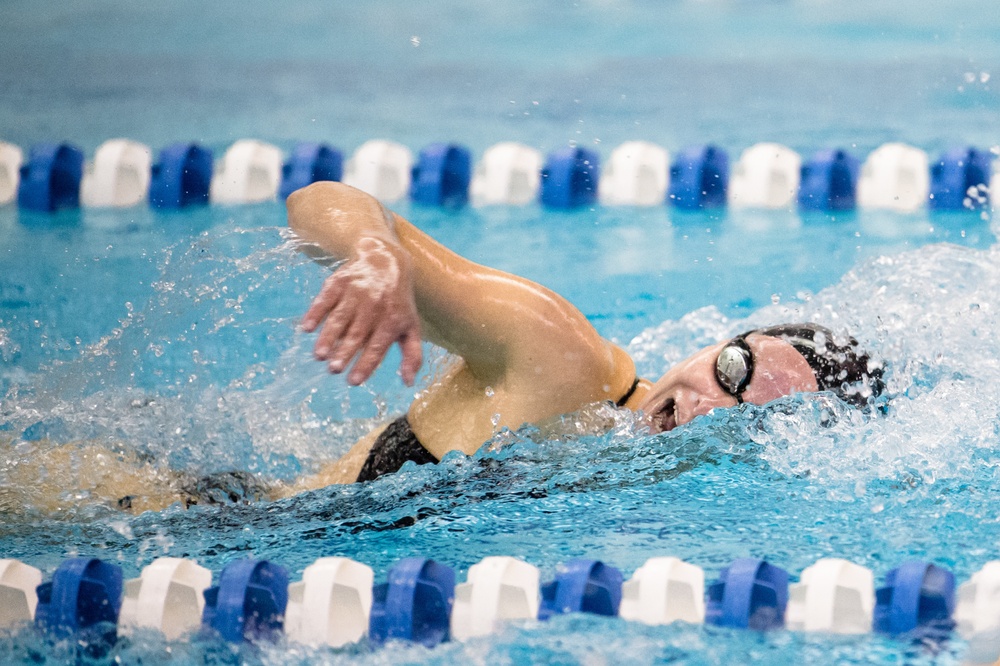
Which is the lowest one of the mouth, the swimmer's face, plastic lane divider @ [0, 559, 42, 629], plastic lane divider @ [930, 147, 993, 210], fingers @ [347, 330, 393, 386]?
plastic lane divider @ [0, 559, 42, 629]

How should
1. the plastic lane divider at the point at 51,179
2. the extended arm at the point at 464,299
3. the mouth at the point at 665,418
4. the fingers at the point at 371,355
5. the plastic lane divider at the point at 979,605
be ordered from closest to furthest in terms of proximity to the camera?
the fingers at the point at 371,355 < the plastic lane divider at the point at 979,605 < the extended arm at the point at 464,299 < the mouth at the point at 665,418 < the plastic lane divider at the point at 51,179

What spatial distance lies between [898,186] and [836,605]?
2.61 meters

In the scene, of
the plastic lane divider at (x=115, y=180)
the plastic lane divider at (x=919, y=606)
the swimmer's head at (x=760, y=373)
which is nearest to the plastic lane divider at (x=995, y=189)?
the swimmer's head at (x=760, y=373)

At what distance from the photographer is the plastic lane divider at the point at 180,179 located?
150 inches

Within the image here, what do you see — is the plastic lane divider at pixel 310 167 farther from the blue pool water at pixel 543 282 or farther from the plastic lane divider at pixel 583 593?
the plastic lane divider at pixel 583 593

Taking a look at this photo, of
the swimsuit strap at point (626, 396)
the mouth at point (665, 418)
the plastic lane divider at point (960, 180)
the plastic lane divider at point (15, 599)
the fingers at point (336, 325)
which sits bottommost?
A: the plastic lane divider at point (15, 599)

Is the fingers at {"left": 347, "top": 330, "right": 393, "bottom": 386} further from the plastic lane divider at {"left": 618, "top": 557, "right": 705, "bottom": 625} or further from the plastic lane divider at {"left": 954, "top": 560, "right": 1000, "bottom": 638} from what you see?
the plastic lane divider at {"left": 954, "top": 560, "right": 1000, "bottom": 638}

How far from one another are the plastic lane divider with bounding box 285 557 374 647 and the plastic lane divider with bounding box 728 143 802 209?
2.61 m

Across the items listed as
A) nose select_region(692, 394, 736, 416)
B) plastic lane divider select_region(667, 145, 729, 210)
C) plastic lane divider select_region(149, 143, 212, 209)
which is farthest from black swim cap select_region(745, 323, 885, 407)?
plastic lane divider select_region(149, 143, 212, 209)

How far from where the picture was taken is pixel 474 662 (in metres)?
1.50

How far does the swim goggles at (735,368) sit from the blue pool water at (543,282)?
5cm

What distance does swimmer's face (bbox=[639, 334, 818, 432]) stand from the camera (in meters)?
1.81

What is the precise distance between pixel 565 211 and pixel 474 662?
2.53 meters

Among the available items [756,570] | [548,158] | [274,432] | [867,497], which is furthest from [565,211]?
[756,570]
